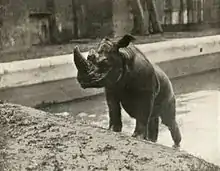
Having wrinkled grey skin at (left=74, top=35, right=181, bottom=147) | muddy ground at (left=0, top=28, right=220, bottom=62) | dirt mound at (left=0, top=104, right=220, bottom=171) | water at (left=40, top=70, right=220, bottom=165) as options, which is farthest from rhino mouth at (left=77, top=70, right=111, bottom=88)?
muddy ground at (left=0, top=28, right=220, bottom=62)

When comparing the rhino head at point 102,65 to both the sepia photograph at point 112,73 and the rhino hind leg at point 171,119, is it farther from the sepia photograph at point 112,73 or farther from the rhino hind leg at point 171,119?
the rhino hind leg at point 171,119

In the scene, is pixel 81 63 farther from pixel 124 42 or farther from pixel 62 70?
pixel 62 70

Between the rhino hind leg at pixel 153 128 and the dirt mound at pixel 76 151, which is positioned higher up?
the dirt mound at pixel 76 151

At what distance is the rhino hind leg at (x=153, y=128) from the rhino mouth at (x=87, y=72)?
25 cm

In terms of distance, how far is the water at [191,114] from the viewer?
130 centimetres

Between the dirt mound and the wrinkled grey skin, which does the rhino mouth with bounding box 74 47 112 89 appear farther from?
the dirt mound

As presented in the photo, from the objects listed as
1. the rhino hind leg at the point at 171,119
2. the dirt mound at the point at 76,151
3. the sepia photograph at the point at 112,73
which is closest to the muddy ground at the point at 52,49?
the sepia photograph at the point at 112,73

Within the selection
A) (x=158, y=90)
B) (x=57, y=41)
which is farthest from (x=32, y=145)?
(x=57, y=41)

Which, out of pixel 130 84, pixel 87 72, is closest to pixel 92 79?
pixel 87 72

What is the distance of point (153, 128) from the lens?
1321 millimetres

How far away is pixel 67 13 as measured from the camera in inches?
62.0

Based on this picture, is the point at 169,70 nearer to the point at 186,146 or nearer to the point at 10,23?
the point at 186,146

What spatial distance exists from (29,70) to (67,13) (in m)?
0.23

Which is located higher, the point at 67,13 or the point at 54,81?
the point at 67,13
